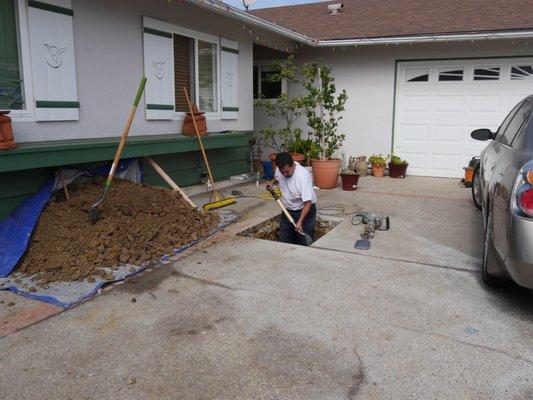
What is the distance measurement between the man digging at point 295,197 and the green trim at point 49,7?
293 centimetres

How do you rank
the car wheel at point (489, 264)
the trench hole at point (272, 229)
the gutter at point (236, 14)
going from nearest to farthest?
the car wheel at point (489, 264), the trench hole at point (272, 229), the gutter at point (236, 14)

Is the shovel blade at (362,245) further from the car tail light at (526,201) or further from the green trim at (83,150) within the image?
the green trim at (83,150)

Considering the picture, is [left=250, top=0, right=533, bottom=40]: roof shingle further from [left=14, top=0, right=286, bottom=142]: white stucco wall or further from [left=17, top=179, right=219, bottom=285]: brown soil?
[left=17, top=179, right=219, bottom=285]: brown soil

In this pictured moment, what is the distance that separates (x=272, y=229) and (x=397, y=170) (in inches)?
190

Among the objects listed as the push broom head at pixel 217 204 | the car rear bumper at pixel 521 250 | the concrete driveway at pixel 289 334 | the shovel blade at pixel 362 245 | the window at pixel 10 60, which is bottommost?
the concrete driveway at pixel 289 334

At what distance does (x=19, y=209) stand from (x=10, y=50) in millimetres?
1645

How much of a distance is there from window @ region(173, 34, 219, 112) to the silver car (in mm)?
4986

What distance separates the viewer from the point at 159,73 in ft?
22.9

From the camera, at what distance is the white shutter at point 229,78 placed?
8.50 meters

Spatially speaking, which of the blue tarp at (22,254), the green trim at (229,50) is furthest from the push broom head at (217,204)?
the green trim at (229,50)

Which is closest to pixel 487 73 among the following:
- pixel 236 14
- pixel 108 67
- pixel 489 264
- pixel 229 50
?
pixel 229 50

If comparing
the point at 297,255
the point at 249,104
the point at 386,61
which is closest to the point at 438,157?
the point at 386,61

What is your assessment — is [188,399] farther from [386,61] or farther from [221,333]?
[386,61]

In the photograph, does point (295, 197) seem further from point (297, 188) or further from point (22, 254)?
point (22, 254)
